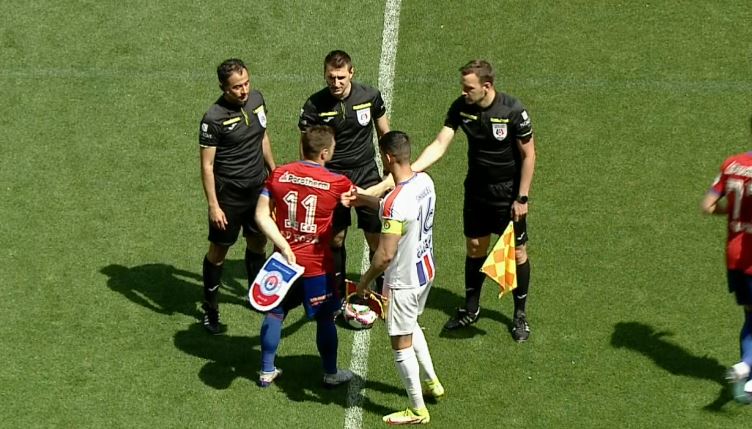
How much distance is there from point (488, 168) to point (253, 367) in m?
2.49

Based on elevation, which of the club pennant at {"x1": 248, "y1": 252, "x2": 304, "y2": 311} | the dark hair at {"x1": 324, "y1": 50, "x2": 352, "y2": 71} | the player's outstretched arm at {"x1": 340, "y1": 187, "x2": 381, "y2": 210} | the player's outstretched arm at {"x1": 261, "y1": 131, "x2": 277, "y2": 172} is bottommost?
the club pennant at {"x1": 248, "y1": 252, "x2": 304, "y2": 311}

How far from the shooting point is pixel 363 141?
909 cm

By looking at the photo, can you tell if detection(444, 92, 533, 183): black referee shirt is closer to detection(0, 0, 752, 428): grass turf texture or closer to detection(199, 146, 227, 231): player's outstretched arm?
detection(0, 0, 752, 428): grass turf texture

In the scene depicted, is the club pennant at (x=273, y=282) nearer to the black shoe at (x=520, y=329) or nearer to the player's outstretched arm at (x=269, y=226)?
the player's outstretched arm at (x=269, y=226)

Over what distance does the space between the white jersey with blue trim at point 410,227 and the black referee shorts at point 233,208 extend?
5.81ft

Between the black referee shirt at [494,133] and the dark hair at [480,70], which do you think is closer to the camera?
the dark hair at [480,70]

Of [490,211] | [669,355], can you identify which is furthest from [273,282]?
[669,355]

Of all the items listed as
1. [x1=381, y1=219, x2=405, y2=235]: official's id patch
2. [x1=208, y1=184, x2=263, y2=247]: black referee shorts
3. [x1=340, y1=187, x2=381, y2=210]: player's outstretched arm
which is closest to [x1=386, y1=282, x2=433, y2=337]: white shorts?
[x1=381, y1=219, x2=405, y2=235]: official's id patch

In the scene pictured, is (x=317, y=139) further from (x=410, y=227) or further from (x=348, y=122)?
(x=348, y=122)

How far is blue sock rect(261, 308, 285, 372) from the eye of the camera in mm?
8148

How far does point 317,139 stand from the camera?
7711 mm

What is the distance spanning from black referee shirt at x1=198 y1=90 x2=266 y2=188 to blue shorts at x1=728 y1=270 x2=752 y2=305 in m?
3.78

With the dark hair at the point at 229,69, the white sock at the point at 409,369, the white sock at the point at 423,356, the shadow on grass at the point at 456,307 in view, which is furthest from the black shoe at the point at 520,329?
the dark hair at the point at 229,69

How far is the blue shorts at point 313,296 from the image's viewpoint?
26.3 feet
